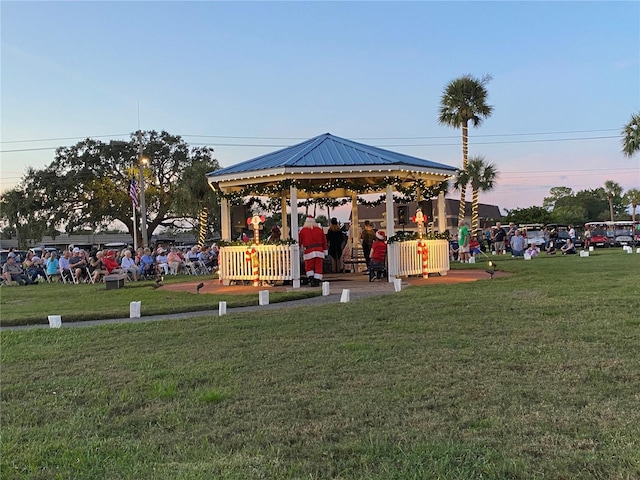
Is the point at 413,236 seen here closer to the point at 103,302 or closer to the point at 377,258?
the point at 377,258

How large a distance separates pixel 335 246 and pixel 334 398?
1289 centimetres

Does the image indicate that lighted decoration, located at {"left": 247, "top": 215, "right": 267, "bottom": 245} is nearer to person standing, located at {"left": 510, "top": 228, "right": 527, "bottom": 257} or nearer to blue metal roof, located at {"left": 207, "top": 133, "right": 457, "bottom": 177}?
blue metal roof, located at {"left": 207, "top": 133, "right": 457, "bottom": 177}

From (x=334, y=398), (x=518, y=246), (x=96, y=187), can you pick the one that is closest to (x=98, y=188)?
(x=96, y=187)

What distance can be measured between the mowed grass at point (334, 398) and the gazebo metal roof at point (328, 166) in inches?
237

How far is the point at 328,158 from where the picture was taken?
1382 cm

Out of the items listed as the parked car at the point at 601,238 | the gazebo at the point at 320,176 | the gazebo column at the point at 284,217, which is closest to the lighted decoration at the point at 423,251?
the gazebo at the point at 320,176

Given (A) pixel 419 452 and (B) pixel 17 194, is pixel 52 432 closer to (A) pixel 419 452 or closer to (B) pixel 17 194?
(A) pixel 419 452

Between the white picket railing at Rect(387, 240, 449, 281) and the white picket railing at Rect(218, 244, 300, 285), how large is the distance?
238cm

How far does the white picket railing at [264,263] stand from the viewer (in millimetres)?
13148

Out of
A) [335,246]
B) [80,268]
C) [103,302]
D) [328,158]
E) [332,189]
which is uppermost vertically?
[328,158]

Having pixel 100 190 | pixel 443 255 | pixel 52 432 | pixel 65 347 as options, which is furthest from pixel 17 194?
pixel 52 432

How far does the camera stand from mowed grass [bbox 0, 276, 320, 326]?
9.47 metres

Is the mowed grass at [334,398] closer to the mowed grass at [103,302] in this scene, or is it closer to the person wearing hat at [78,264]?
the mowed grass at [103,302]

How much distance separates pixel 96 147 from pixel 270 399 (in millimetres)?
41763
